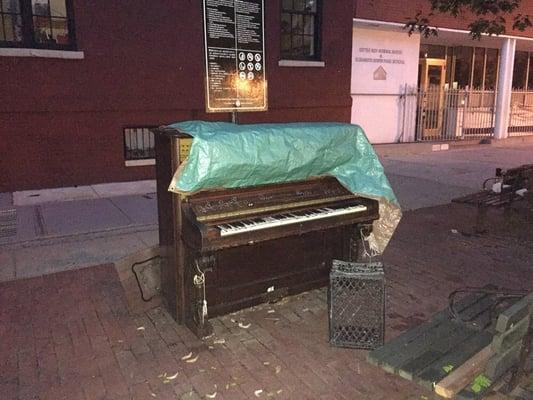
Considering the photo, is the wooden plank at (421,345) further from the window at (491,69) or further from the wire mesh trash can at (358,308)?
the window at (491,69)

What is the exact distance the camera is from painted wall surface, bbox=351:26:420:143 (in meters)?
14.3

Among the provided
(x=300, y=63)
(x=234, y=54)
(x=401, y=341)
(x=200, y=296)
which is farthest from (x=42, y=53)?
(x=401, y=341)

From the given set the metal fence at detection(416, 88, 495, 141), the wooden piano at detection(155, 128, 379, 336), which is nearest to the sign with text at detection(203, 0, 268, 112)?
the wooden piano at detection(155, 128, 379, 336)

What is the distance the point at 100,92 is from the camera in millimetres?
9031

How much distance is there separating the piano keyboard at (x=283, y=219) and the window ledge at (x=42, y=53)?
21.0 feet

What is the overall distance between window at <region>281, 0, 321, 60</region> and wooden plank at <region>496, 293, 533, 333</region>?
9.72 meters

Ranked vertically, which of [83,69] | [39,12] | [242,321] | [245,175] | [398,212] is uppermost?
[39,12]

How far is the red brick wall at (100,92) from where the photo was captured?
850 cm

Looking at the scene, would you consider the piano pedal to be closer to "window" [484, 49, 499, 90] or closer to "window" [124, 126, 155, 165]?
"window" [124, 126, 155, 165]

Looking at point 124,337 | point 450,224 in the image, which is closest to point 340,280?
point 124,337

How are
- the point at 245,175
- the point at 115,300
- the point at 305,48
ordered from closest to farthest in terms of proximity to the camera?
the point at 245,175 → the point at 115,300 → the point at 305,48

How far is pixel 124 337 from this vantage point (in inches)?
157

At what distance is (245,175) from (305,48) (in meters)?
8.63

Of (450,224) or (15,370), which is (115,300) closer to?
(15,370)
